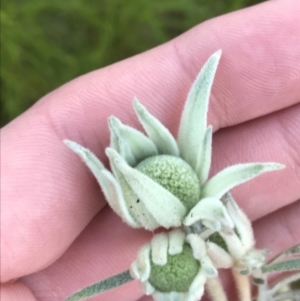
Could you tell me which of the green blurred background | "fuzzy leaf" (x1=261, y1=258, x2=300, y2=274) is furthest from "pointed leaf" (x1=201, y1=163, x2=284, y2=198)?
the green blurred background

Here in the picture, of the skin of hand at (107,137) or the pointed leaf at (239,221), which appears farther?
the skin of hand at (107,137)

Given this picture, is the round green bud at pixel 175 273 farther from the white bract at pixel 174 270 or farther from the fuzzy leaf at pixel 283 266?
the fuzzy leaf at pixel 283 266

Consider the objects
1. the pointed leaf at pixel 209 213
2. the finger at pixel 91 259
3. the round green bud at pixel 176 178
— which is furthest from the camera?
the finger at pixel 91 259

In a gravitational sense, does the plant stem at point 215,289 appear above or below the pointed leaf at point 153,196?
below

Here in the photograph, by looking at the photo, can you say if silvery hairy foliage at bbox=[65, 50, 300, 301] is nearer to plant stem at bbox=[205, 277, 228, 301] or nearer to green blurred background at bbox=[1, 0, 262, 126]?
plant stem at bbox=[205, 277, 228, 301]

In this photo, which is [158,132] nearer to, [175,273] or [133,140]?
[133,140]

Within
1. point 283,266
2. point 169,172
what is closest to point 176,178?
point 169,172

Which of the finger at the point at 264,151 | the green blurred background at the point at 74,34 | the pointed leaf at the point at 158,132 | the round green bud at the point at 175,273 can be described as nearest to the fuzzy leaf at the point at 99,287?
the round green bud at the point at 175,273
